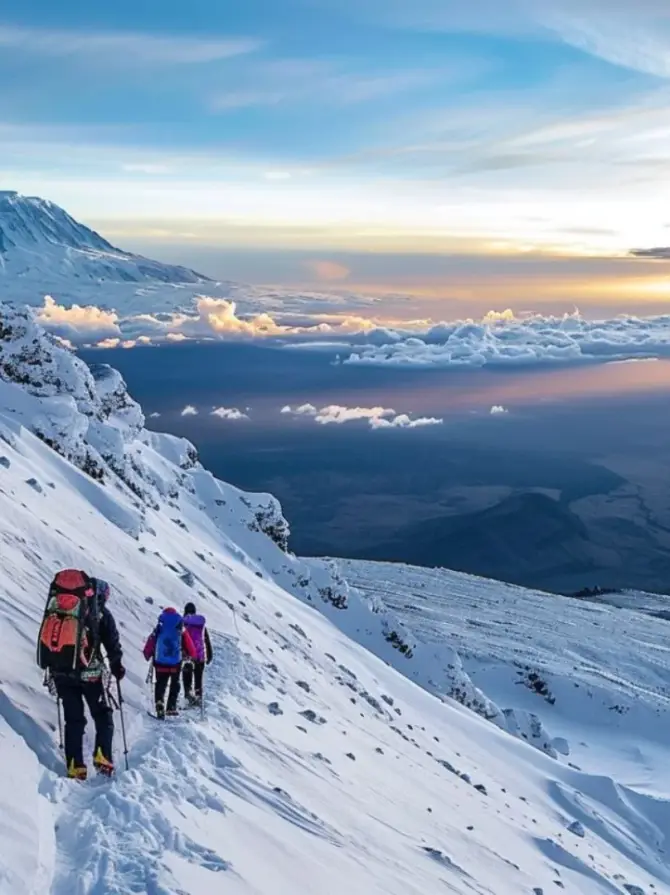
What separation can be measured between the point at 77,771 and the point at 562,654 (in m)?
85.8

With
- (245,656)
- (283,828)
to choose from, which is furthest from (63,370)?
(283,828)

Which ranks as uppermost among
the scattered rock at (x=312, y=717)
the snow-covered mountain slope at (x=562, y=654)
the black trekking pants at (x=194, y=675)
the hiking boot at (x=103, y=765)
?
the hiking boot at (x=103, y=765)

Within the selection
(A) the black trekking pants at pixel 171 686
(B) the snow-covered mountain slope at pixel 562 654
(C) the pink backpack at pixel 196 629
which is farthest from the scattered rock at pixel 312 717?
(B) the snow-covered mountain slope at pixel 562 654

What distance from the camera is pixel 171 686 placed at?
43.7ft

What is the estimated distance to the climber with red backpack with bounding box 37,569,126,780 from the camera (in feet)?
33.1

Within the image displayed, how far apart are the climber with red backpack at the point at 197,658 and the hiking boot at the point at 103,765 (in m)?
3.81

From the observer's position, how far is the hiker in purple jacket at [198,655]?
46.4 ft

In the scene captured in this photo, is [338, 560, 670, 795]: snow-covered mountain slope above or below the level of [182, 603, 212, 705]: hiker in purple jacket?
below

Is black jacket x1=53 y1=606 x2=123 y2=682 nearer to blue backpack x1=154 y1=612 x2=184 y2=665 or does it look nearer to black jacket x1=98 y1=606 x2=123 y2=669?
black jacket x1=98 y1=606 x2=123 y2=669

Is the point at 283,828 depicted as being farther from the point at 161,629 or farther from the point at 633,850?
the point at 633,850

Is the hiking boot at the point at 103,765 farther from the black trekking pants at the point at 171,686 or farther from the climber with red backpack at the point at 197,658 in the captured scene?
the climber with red backpack at the point at 197,658

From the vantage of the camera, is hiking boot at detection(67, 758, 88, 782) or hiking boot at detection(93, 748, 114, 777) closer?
Result: hiking boot at detection(67, 758, 88, 782)

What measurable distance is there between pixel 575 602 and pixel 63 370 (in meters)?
108

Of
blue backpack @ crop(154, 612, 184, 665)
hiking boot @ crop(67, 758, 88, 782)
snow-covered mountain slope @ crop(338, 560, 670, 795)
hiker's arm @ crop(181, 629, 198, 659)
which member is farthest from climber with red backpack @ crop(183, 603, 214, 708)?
snow-covered mountain slope @ crop(338, 560, 670, 795)
